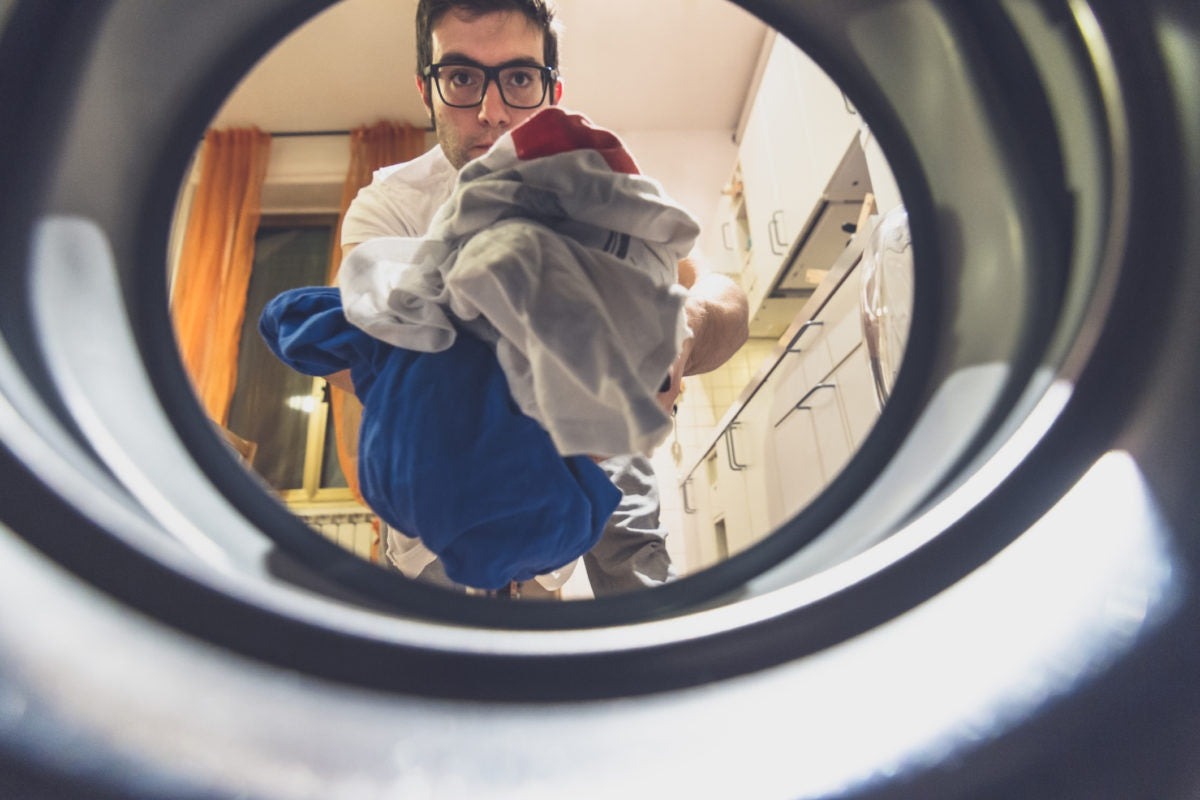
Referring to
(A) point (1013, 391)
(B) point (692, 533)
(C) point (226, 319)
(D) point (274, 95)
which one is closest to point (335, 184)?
(D) point (274, 95)

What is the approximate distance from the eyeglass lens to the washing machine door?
0.40m

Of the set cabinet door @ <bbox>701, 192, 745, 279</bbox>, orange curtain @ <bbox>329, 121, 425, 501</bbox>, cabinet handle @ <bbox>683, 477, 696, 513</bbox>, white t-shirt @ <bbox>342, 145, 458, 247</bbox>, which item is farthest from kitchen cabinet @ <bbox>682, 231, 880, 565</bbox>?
orange curtain @ <bbox>329, 121, 425, 501</bbox>

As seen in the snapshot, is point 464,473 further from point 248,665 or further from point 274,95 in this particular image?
point 274,95

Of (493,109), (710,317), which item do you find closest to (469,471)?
(710,317)

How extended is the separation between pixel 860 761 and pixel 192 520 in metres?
0.21

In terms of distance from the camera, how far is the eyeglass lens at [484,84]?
64cm

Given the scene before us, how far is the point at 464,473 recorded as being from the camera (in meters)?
0.37

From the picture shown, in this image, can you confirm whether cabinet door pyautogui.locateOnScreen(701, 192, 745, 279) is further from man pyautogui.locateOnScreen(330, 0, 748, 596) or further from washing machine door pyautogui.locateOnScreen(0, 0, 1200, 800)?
washing machine door pyautogui.locateOnScreen(0, 0, 1200, 800)

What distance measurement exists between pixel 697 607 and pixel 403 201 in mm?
547

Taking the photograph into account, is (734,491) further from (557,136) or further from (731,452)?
(557,136)

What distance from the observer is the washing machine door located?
0.14 meters

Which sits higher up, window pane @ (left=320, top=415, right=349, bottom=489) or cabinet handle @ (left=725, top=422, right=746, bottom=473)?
window pane @ (left=320, top=415, right=349, bottom=489)

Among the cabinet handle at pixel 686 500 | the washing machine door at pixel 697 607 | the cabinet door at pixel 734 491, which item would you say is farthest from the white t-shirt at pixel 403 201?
the cabinet handle at pixel 686 500

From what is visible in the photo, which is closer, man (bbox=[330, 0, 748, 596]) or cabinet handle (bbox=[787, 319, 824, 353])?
man (bbox=[330, 0, 748, 596])
